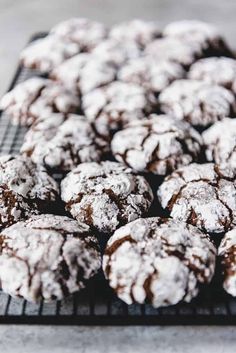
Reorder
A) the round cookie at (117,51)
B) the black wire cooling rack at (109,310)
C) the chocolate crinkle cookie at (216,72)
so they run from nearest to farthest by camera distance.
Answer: the black wire cooling rack at (109,310) → the chocolate crinkle cookie at (216,72) → the round cookie at (117,51)

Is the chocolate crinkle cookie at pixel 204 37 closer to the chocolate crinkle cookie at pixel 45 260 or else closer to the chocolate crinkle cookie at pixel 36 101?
the chocolate crinkle cookie at pixel 36 101

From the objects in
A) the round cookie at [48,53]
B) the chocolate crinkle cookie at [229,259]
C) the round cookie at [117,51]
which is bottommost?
the chocolate crinkle cookie at [229,259]

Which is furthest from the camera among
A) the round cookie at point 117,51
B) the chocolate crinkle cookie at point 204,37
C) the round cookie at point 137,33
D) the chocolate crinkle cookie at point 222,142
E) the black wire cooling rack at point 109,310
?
the round cookie at point 137,33

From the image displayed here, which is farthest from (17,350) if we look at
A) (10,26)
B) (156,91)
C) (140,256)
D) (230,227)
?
(10,26)

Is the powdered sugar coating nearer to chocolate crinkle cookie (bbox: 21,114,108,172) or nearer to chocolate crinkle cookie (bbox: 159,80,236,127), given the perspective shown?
chocolate crinkle cookie (bbox: 21,114,108,172)

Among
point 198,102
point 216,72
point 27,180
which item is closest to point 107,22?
point 216,72

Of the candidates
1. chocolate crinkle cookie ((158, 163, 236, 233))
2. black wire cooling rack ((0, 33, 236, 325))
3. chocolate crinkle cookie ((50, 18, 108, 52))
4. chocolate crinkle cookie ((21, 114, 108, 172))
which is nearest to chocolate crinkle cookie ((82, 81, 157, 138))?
chocolate crinkle cookie ((21, 114, 108, 172))

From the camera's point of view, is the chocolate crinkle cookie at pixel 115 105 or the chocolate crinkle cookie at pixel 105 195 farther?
the chocolate crinkle cookie at pixel 115 105

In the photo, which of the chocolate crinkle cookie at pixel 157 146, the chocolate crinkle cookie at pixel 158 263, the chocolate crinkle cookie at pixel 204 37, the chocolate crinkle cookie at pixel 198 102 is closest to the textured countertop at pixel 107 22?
the chocolate crinkle cookie at pixel 158 263
